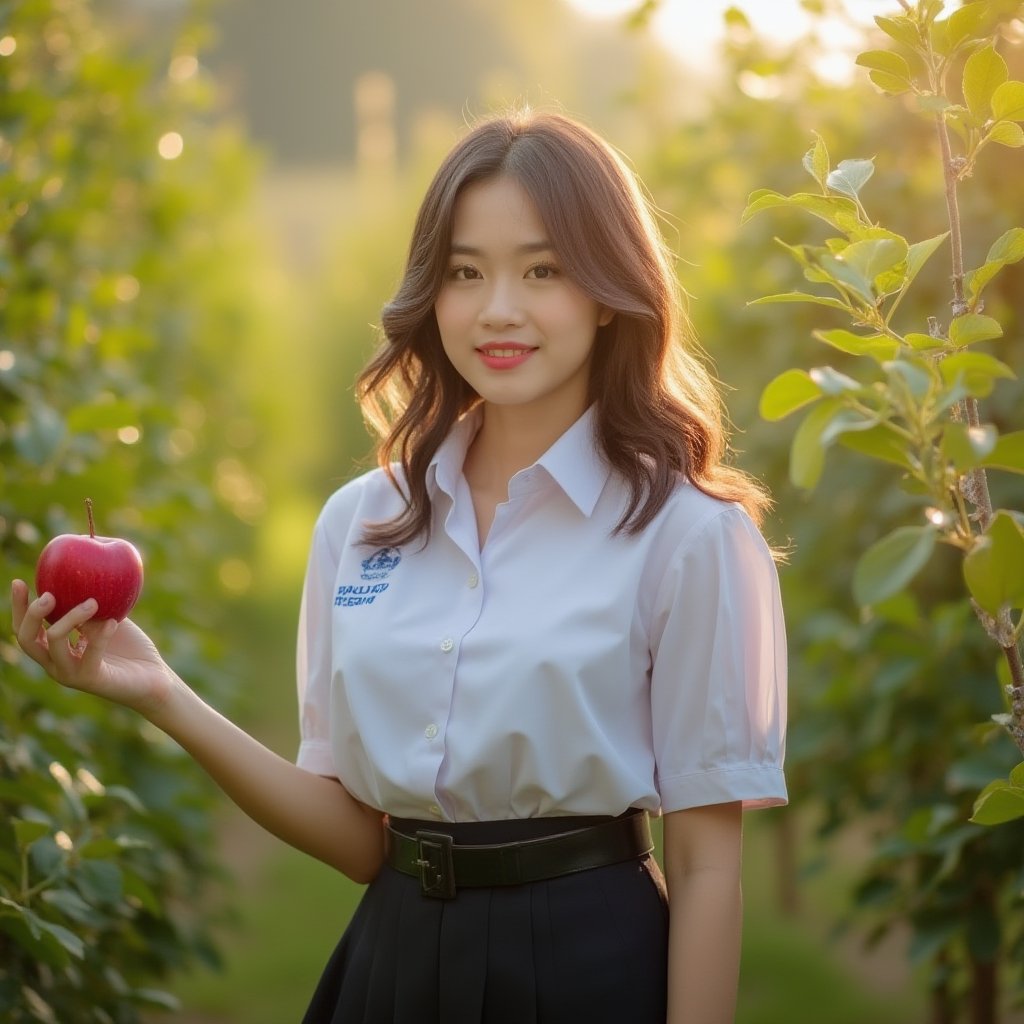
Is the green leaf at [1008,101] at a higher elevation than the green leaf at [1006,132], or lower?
higher

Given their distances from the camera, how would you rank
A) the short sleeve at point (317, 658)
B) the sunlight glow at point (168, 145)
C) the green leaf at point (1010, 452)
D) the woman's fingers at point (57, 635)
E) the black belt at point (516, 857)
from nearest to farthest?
Answer: the green leaf at point (1010, 452), the woman's fingers at point (57, 635), the black belt at point (516, 857), the short sleeve at point (317, 658), the sunlight glow at point (168, 145)

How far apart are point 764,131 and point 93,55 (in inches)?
90.3

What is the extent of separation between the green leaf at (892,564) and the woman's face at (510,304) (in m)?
0.87

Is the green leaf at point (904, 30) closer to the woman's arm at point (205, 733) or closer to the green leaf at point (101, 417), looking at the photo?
the woman's arm at point (205, 733)

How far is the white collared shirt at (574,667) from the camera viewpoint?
1.98 metres

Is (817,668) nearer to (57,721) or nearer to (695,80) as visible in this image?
(57,721)

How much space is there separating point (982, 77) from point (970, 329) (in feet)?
0.97

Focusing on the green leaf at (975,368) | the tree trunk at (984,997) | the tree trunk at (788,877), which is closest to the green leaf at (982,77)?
the green leaf at (975,368)

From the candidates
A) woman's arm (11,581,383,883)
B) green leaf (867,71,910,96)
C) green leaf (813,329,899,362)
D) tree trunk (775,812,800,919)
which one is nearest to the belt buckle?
woman's arm (11,581,383,883)

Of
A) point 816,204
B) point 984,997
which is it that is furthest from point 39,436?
point 984,997

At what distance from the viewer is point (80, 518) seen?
3154 mm

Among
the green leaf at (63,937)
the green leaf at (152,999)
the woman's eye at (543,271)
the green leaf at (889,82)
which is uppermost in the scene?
the green leaf at (889,82)

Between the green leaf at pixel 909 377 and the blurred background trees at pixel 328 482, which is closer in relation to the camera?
the green leaf at pixel 909 377

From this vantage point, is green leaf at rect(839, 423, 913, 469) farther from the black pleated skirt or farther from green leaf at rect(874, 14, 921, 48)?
the black pleated skirt
